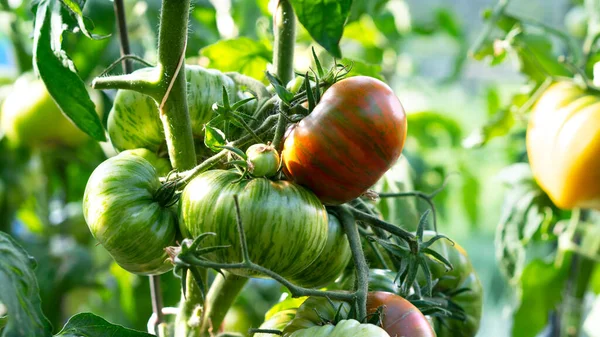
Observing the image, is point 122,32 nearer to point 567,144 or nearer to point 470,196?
point 567,144

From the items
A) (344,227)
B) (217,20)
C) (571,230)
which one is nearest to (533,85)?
(571,230)

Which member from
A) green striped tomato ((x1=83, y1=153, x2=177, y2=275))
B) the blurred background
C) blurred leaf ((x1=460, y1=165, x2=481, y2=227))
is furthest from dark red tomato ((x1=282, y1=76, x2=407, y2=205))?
blurred leaf ((x1=460, y1=165, x2=481, y2=227))

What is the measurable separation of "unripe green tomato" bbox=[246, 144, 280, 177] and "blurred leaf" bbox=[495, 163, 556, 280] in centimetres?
65

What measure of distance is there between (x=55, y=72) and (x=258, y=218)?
21 centimetres

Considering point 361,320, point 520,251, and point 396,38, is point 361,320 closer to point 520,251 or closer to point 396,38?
point 520,251

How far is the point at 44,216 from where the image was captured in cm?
131

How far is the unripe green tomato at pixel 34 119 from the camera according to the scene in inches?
48.6

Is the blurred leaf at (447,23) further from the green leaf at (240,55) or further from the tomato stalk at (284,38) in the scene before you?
the tomato stalk at (284,38)

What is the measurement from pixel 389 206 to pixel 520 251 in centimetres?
34

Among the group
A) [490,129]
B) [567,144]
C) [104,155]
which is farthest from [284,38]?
[104,155]

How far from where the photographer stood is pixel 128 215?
499 millimetres

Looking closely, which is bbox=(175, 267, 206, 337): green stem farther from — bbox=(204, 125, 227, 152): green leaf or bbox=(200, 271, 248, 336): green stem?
bbox=(204, 125, 227, 152): green leaf

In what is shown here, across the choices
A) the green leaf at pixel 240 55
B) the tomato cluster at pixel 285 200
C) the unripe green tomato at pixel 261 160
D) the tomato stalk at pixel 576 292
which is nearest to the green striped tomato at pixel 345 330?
the tomato cluster at pixel 285 200

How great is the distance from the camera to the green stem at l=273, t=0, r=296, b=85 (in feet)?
2.02
